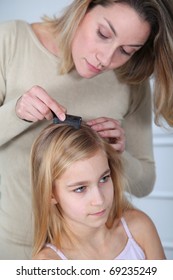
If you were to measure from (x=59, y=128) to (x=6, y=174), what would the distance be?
110 millimetres

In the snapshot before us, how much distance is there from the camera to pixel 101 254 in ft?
2.32

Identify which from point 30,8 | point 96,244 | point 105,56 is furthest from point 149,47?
point 96,244

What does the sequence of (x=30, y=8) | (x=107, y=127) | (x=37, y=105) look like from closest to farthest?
(x=37, y=105) → (x=107, y=127) → (x=30, y=8)

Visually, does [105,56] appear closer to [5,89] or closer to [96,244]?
[5,89]

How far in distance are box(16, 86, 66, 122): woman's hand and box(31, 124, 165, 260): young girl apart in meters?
0.06

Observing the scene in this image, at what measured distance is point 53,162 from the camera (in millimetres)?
661

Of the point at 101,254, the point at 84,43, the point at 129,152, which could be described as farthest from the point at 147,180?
the point at 84,43

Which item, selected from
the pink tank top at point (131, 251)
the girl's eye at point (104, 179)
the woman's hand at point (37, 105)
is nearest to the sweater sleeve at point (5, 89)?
the woman's hand at point (37, 105)

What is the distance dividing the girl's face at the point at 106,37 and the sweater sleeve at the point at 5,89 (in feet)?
0.31

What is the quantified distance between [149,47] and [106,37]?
0.37ft

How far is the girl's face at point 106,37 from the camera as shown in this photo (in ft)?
2.14

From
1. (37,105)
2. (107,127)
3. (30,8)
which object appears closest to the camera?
(37,105)

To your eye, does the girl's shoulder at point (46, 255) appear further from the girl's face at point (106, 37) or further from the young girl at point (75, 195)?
the girl's face at point (106, 37)

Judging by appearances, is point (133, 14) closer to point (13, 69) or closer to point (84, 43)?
point (84, 43)
